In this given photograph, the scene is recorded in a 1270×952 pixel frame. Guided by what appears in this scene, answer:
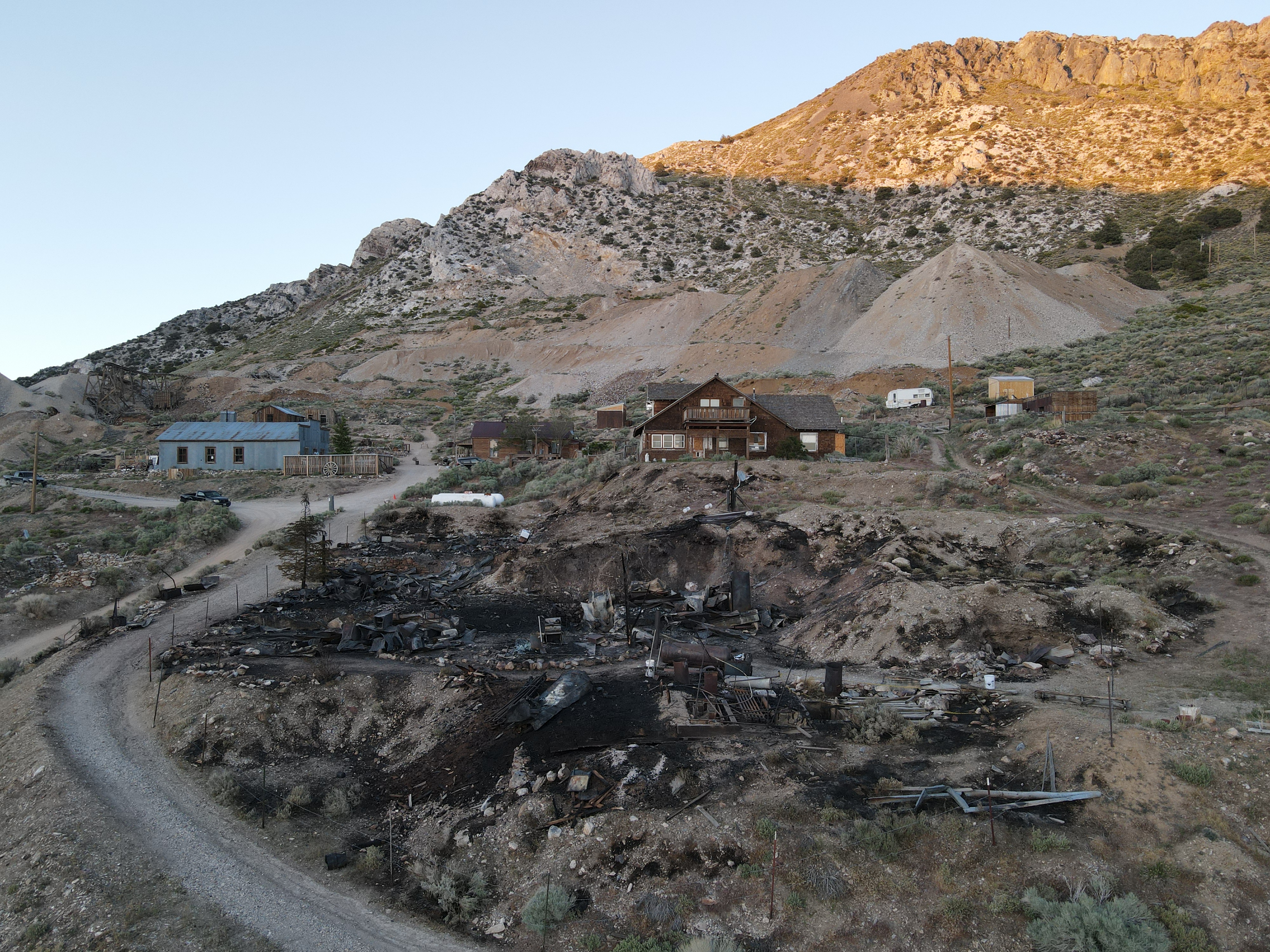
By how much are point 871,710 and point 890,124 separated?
563ft

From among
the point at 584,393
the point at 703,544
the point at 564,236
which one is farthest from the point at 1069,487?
the point at 564,236

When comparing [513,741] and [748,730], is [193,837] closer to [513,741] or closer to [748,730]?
[513,741]

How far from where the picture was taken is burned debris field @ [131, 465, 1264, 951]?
10.1 meters

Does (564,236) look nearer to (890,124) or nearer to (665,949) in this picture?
(890,124)

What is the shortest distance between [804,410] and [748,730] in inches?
1415

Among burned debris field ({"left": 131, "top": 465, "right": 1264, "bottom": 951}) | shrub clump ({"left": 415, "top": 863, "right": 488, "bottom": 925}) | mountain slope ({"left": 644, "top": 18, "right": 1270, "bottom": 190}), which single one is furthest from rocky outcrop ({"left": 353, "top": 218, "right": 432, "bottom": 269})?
shrub clump ({"left": 415, "top": 863, "right": 488, "bottom": 925})

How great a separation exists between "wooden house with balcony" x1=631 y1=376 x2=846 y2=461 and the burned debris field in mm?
17984

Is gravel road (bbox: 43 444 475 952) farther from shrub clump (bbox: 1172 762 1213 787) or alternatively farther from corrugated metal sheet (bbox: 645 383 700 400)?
corrugated metal sheet (bbox: 645 383 700 400)

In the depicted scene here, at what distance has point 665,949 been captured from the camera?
31.0 ft

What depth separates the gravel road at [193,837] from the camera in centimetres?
1049

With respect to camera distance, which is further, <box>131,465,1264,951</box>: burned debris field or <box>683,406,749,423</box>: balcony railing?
<box>683,406,749,423</box>: balcony railing

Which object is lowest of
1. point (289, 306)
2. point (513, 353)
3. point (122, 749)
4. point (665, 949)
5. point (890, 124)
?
point (665, 949)

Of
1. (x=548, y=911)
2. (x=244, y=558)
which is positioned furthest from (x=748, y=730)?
(x=244, y=558)

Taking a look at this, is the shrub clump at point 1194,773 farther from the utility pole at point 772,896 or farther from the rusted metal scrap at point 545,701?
the rusted metal scrap at point 545,701
